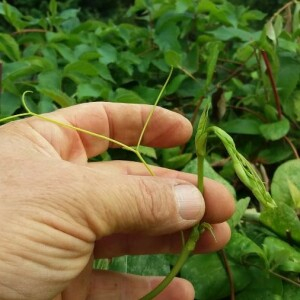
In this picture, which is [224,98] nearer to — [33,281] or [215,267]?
[215,267]

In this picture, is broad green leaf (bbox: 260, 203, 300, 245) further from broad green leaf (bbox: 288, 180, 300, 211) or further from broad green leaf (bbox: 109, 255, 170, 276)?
broad green leaf (bbox: 109, 255, 170, 276)

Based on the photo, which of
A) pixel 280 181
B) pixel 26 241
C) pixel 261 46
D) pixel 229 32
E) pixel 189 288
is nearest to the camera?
pixel 26 241

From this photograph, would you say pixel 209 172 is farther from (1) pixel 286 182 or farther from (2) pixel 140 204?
(2) pixel 140 204

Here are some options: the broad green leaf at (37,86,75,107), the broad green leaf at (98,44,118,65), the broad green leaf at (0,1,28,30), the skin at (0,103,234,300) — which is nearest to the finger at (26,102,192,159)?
the skin at (0,103,234,300)

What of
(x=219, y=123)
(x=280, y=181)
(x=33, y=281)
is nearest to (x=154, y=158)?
(x=219, y=123)

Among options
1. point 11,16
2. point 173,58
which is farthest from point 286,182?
point 11,16

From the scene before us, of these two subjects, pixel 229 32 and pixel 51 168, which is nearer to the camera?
pixel 51 168
